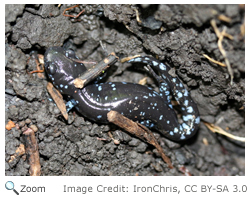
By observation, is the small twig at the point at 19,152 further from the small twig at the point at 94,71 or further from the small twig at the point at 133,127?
the small twig at the point at 133,127

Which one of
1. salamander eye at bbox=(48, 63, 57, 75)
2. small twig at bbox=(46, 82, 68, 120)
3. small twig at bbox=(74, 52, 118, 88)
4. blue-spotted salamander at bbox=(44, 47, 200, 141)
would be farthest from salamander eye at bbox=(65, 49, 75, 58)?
small twig at bbox=(46, 82, 68, 120)

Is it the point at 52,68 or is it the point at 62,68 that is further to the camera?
the point at 62,68

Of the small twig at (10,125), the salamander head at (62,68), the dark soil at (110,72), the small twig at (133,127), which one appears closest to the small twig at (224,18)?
the dark soil at (110,72)

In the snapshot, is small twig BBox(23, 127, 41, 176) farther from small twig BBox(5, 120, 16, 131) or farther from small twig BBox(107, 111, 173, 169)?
small twig BBox(107, 111, 173, 169)

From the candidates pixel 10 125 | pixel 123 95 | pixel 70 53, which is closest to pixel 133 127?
pixel 123 95

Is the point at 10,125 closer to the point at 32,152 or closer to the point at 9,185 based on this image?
the point at 32,152

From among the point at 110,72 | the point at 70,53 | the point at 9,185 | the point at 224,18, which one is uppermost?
the point at 224,18
